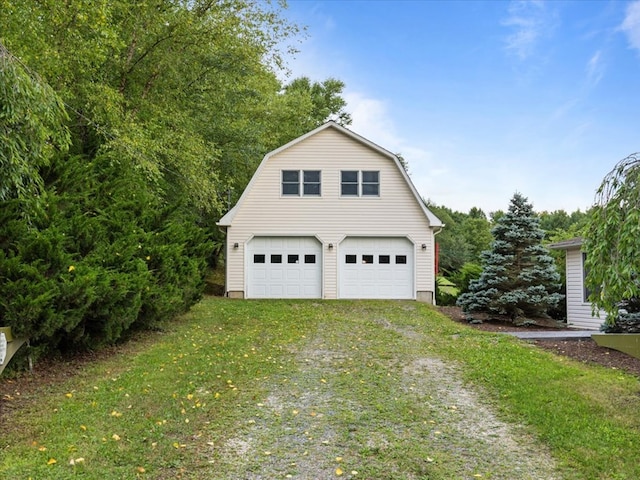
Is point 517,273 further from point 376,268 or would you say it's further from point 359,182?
point 359,182

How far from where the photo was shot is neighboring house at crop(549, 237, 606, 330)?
1223 cm

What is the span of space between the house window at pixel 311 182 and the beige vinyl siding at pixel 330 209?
17cm

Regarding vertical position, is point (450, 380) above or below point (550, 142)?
below

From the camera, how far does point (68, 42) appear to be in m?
9.24

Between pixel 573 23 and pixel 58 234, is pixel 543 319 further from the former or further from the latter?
pixel 58 234

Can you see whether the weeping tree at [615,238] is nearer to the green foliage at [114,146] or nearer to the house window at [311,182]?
the green foliage at [114,146]

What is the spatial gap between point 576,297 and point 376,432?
10570mm

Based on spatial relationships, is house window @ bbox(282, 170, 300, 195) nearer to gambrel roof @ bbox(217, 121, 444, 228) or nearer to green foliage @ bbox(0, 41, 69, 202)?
gambrel roof @ bbox(217, 121, 444, 228)

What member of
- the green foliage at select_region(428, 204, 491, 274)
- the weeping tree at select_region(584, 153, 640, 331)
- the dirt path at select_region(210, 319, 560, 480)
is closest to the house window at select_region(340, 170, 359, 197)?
the dirt path at select_region(210, 319, 560, 480)

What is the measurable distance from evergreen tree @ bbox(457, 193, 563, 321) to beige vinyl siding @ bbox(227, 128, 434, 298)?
115 inches

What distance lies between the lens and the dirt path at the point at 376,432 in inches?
140

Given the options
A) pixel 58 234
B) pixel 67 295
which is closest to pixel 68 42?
pixel 58 234

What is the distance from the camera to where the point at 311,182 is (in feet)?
52.9

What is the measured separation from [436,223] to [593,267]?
10.9 m
